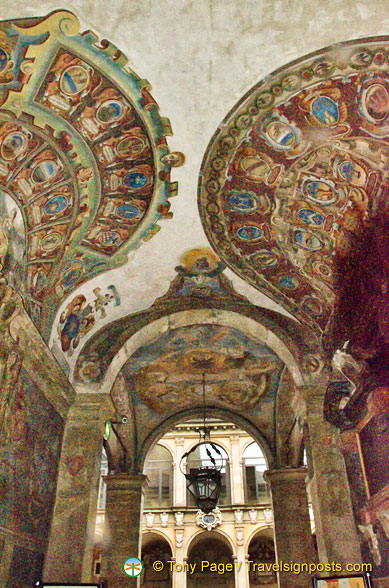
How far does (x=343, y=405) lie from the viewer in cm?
684

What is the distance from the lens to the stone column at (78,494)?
22.7 ft

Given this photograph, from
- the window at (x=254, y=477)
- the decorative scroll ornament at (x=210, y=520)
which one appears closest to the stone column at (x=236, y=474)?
the window at (x=254, y=477)

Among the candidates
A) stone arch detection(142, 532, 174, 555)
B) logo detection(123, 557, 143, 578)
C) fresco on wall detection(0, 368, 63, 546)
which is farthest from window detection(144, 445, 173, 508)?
fresco on wall detection(0, 368, 63, 546)

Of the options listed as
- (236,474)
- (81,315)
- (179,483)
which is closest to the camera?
(81,315)

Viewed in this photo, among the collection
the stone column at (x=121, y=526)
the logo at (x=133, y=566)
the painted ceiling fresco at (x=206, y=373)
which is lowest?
the logo at (x=133, y=566)

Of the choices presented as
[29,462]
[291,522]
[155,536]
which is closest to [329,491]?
[29,462]

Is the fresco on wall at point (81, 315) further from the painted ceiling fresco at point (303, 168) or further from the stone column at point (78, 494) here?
the painted ceiling fresco at point (303, 168)

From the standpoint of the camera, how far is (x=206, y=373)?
1205cm

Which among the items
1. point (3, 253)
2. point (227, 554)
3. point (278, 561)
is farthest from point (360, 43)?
point (227, 554)

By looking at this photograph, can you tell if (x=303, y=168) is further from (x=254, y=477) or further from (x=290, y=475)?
(x=254, y=477)

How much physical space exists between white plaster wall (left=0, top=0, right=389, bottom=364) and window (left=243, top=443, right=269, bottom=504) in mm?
20534

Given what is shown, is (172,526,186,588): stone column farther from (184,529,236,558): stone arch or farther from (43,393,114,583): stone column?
(43,393,114,583): stone column

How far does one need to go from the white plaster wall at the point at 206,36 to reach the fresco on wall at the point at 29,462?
A: 12.7 ft

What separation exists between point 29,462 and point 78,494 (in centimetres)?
142
